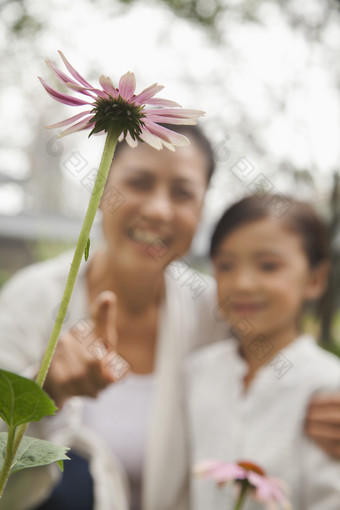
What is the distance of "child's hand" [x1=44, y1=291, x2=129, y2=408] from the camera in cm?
45

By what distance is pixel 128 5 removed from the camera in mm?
3270

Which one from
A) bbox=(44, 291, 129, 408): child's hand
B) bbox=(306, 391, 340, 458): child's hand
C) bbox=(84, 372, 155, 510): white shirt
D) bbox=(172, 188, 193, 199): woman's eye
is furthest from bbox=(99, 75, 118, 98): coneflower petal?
bbox=(84, 372, 155, 510): white shirt

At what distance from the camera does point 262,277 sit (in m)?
0.99

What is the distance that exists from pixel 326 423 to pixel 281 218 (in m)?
0.43

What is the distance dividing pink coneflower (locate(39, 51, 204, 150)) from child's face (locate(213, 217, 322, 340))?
802 millimetres

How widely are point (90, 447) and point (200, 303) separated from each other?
472mm

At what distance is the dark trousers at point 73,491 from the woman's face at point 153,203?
46 cm

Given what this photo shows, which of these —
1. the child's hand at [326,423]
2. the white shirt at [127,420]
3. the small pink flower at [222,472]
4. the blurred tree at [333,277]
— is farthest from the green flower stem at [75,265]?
the blurred tree at [333,277]

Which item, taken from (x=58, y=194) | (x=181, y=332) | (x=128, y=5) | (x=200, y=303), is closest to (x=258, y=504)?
(x=181, y=332)

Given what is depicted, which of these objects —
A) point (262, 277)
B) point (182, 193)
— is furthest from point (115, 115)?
point (182, 193)

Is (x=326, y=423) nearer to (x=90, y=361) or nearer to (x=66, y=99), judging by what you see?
(x=90, y=361)

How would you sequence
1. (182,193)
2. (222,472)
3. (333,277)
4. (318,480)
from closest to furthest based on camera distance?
(222,472)
(318,480)
(182,193)
(333,277)

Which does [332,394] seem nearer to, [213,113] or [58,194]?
[213,113]

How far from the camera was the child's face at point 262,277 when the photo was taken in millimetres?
992
